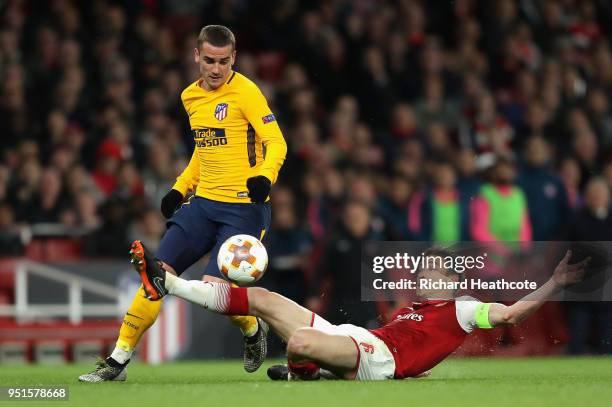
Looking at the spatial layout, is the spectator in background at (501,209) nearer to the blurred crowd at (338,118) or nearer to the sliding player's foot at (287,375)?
the blurred crowd at (338,118)

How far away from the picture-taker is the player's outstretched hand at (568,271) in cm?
868

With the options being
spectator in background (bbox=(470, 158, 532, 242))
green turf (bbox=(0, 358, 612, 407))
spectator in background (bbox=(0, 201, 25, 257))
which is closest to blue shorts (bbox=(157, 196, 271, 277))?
green turf (bbox=(0, 358, 612, 407))

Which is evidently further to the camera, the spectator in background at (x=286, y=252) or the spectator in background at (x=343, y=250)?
the spectator in background at (x=286, y=252)

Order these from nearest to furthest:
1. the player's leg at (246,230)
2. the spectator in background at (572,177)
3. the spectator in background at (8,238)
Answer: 1. the player's leg at (246,230)
2. the spectator in background at (8,238)
3. the spectator in background at (572,177)

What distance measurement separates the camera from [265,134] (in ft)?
28.5

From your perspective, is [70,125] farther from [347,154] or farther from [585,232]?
[585,232]

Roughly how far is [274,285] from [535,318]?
309 centimetres

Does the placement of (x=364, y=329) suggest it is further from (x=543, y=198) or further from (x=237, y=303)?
(x=543, y=198)

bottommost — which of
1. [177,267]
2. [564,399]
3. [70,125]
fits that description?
[564,399]

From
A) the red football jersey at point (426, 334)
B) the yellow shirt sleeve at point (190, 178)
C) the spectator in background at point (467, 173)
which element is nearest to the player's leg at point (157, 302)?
the yellow shirt sleeve at point (190, 178)

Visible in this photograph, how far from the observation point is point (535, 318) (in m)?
10.9

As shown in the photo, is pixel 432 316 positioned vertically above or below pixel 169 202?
below

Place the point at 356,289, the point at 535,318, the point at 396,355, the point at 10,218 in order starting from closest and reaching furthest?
the point at 396,355 → the point at 356,289 → the point at 535,318 → the point at 10,218

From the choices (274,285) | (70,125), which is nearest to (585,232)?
(274,285)
